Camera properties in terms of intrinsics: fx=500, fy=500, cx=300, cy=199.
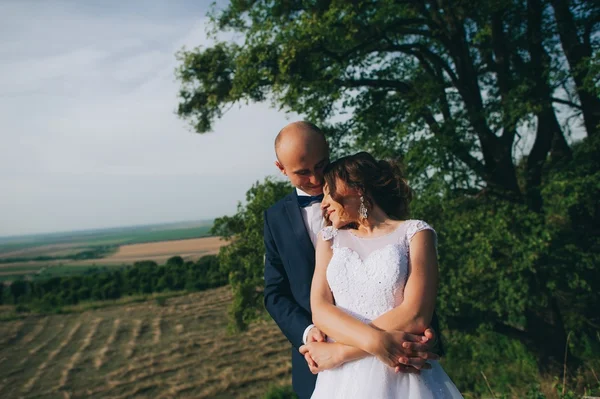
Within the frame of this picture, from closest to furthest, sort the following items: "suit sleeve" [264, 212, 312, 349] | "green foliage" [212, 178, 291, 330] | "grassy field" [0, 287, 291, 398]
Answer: "suit sleeve" [264, 212, 312, 349], "green foliage" [212, 178, 291, 330], "grassy field" [0, 287, 291, 398]

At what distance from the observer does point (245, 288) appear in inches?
502

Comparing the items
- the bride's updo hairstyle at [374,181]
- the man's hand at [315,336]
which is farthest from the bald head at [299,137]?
the man's hand at [315,336]

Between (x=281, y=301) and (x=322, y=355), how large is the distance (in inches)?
20.3

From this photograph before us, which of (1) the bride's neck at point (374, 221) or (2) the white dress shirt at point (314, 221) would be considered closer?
(1) the bride's neck at point (374, 221)

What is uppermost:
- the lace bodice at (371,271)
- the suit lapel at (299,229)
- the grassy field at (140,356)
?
the suit lapel at (299,229)

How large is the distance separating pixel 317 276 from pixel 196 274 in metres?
51.0

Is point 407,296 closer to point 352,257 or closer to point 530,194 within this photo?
point 352,257

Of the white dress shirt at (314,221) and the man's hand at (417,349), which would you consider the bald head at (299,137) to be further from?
the man's hand at (417,349)

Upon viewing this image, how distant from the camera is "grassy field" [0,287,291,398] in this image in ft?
72.7

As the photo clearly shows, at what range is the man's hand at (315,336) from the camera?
2.43m

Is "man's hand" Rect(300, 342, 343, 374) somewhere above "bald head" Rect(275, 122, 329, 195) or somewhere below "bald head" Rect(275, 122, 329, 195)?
below

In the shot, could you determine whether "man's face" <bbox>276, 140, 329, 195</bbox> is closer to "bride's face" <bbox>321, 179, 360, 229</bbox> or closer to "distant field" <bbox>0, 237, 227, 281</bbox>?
"bride's face" <bbox>321, 179, 360, 229</bbox>

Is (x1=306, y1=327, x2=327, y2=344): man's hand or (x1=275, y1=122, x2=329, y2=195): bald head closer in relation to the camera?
(x1=306, y1=327, x2=327, y2=344): man's hand

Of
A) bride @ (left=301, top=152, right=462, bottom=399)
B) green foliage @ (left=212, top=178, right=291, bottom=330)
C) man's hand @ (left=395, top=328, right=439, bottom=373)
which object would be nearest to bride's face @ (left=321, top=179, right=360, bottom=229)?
bride @ (left=301, top=152, right=462, bottom=399)
